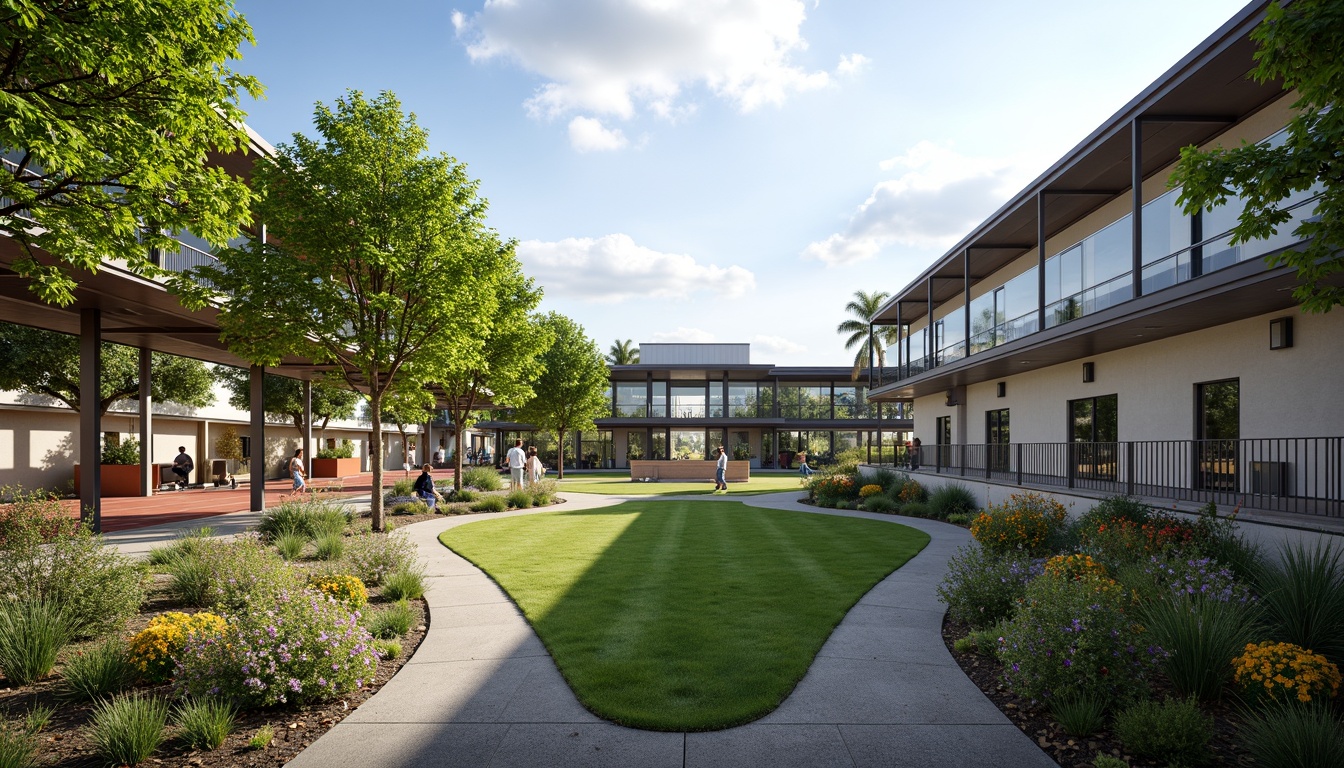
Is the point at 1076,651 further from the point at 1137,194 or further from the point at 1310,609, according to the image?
the point at 1137,194

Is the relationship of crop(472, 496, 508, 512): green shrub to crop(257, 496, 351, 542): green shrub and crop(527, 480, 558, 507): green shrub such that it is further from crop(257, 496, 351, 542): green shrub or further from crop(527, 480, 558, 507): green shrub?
crop(257, 496, 351, 542): green shrub

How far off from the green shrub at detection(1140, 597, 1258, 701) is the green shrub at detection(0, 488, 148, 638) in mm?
9676

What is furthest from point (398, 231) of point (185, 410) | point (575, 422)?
point (185, 410)

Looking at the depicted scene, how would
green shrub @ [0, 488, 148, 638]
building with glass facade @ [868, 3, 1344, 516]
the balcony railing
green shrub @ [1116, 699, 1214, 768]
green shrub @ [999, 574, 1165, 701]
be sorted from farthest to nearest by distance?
building with glass facade @ [868, 3, 1344, 516] < the balcony railing < green shrub @ [0, 488, 148, 638] < green shrub @ [999, 574, 1165, 701] < green shrub @ [1116, 699, 1214, 768]

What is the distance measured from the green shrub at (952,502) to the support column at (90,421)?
62.5 feet

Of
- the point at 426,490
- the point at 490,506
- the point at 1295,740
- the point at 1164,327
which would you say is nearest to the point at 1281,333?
the point at 1164,327

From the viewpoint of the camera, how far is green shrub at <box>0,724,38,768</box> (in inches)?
164

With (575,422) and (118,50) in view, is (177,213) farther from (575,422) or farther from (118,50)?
(575,422)

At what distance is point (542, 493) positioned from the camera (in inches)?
904

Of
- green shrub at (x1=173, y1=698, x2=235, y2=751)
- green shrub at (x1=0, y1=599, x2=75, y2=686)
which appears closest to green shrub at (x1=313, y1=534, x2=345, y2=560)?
green shrub at (x1=0, y1=599, x2=75, y2=686)

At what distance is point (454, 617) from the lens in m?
8.12

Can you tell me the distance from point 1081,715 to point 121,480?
30.9 metres

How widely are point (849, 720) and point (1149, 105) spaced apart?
37.8 feet

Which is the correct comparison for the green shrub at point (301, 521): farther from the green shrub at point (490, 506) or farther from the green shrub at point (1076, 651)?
the green shrub at point (1076, 651)
